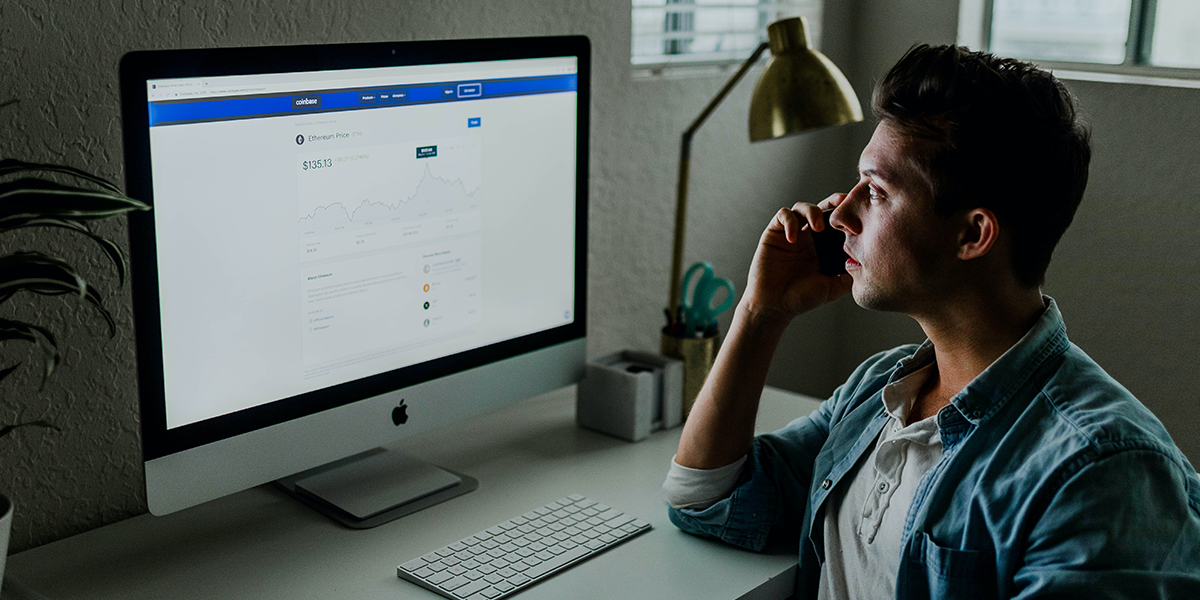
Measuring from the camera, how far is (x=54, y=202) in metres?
0.99

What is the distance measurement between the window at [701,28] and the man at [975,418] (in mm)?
893

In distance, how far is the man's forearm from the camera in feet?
4.53

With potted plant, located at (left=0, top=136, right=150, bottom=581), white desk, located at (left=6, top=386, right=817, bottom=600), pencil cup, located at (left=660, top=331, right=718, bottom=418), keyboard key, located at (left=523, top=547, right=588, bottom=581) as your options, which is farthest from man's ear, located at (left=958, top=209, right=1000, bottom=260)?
potted plant, located at (left=0, top=136, right=150, bottom=581)

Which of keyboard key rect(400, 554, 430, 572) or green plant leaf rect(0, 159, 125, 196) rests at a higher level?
green plant leaf rect(0, 159, 125, 196)

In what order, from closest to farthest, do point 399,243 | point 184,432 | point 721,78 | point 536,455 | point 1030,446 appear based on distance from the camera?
point 1030,446 < point 184,432 < point 399,243 < point 536,455 < point 721,78

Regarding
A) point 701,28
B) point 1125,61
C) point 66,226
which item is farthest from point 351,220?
point 1125,61

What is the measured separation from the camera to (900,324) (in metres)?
2.52

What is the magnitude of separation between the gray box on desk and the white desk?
9 cm

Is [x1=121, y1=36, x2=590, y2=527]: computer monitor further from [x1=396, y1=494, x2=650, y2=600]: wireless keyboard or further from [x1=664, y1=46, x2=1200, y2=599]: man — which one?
[x1=664, y1=46, x2=1200, y2=599]: man

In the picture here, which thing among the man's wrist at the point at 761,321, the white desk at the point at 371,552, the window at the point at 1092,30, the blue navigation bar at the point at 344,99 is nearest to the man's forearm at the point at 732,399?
the man's wrist at the point at 761,321

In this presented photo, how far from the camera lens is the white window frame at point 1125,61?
2.07 metres

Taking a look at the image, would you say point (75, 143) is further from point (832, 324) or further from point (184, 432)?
point (832, 324)

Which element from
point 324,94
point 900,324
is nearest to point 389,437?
point 324,94

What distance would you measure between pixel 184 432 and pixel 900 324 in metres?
1.73
